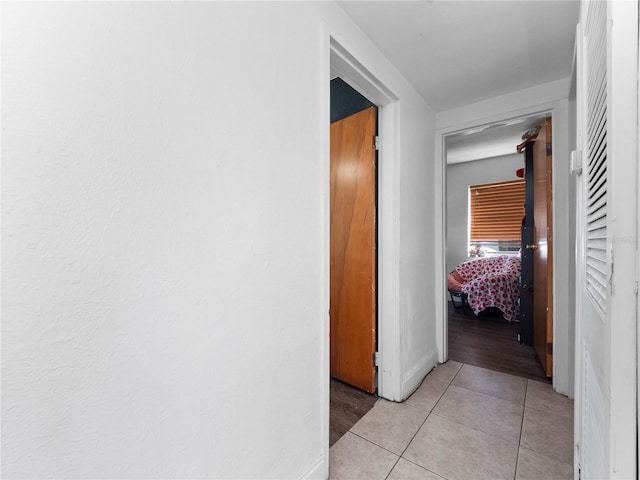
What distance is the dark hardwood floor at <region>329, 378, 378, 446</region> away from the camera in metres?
1.75

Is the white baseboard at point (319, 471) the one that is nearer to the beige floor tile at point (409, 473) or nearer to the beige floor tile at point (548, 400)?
the beige floor tile at point (409, 473)

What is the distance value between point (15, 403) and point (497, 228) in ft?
19.6

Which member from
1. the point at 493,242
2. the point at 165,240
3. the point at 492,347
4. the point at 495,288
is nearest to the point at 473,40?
the point at 165,240

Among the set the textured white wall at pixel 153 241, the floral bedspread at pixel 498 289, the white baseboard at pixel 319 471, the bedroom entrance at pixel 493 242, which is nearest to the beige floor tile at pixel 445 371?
the bedroom entrance at pixel 493 242

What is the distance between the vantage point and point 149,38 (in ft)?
2.48

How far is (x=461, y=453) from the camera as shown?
1523 millimetres

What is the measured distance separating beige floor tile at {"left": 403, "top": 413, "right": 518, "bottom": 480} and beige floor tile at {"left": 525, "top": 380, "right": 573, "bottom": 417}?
1.86 feet

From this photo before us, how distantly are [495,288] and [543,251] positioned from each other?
5.45 ft

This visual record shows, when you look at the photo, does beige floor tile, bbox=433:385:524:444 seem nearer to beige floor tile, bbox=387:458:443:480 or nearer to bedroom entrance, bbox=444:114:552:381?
beige floor tile, bbox=387:458:443:480

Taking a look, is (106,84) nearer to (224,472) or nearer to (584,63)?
(224,472)

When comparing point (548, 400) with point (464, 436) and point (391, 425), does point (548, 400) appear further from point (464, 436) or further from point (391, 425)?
point (391, 425)

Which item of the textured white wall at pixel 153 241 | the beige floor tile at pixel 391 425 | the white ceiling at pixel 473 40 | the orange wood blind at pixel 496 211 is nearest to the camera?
the textured white wall at pixel 153 241

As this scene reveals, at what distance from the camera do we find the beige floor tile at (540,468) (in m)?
1.38

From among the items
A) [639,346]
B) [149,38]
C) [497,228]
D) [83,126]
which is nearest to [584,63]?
[639,346]
